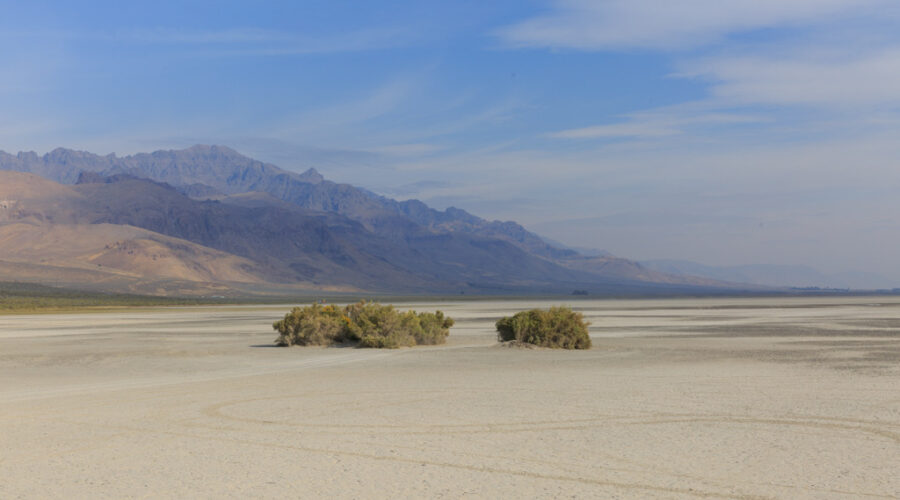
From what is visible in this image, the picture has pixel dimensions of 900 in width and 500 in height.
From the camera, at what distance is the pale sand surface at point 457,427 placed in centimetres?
802

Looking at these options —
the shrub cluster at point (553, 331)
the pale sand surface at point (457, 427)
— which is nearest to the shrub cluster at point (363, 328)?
the shrub cluster at point (553, 331)

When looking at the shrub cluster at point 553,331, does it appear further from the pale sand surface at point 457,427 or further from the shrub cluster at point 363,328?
the shrub cluster at point 363,328

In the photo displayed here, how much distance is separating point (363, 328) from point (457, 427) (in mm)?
16667

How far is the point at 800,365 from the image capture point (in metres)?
19.5

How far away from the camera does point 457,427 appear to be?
1108cm

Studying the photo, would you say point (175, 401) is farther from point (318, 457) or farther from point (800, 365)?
point (800, 365)

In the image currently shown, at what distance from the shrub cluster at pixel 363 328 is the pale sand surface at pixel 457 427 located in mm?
4800

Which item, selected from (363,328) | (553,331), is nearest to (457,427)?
(553,331)

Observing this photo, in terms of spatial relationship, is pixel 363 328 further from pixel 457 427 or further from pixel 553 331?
pixel 457 427

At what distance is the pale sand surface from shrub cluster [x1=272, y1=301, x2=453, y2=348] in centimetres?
480

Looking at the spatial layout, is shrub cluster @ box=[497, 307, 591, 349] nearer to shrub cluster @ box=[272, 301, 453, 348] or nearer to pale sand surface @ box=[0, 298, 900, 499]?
pale sand surface @ box=[0, 298, 900, 499]

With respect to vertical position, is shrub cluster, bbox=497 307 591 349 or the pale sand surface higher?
shrub cluster, bbox=497 307 591 349

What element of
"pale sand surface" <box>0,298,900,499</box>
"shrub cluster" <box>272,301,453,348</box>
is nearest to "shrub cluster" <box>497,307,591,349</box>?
"pale sand surface" <box>0,298,900,499</box>

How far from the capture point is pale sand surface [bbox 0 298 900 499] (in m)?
8.02
